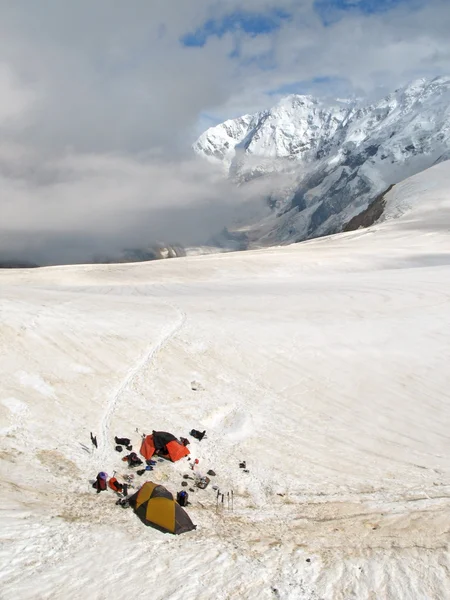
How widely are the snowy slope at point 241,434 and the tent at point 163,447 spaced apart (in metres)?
0.46

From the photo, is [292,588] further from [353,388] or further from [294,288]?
[294,288]

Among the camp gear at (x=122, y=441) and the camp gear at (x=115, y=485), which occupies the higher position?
the camp gear at (x=122, y=441)

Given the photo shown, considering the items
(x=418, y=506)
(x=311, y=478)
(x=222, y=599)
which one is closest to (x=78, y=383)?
(x=311, y=478)

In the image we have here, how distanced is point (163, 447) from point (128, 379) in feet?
13.7

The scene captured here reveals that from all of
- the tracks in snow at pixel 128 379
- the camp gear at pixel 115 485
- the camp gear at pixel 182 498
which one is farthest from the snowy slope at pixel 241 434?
the camp gear at pixel 182 498

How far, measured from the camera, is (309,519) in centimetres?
1212

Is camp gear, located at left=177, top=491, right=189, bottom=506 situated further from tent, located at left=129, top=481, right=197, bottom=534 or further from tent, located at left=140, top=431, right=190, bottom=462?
tent, located at left=140, top=431, right=190, bottom=462

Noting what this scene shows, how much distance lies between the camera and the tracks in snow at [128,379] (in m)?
14.6

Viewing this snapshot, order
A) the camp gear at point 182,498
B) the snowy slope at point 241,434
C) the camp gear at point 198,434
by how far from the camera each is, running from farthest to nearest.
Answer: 1. the camp gear at point 198,434
2. the camp gear at point 182,498
3. the snowy slope at point 241,434

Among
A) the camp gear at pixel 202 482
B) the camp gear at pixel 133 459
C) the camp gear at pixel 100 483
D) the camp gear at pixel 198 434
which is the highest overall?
the camp gear at pixel 100 483

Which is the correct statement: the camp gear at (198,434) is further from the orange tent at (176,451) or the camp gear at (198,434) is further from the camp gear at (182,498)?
the camp gear at (182,498)

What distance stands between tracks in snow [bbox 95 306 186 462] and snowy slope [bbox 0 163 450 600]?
85 millimetres

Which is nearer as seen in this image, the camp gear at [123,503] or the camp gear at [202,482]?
the camp gear at [123,503]

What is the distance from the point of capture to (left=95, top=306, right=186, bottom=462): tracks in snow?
14.6m
